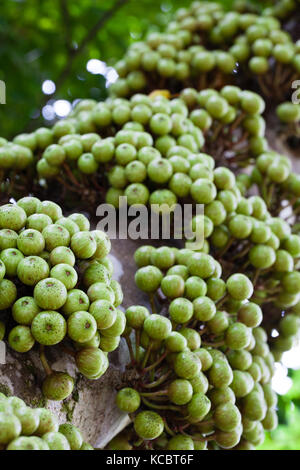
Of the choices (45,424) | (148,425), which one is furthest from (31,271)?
(148,425)

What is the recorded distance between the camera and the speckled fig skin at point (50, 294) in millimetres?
1404

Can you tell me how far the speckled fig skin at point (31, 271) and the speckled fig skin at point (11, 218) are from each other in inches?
6.3

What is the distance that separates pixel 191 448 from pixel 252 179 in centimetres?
134

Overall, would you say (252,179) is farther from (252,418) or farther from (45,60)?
(45,60)

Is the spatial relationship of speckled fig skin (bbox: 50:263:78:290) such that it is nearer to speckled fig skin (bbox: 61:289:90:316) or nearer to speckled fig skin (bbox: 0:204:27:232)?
speckled fig skin (bbox: 61:289:90:316)

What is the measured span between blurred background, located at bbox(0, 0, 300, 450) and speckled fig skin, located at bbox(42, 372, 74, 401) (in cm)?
282

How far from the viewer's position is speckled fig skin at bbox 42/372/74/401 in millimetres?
1416

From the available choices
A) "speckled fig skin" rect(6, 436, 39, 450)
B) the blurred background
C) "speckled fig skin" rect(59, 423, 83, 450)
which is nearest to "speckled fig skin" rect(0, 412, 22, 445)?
"speckled fig skin" rect(6, 436, 39, 450)

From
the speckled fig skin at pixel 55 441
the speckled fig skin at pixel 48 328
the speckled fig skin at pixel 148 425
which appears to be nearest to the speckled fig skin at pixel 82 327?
the speckled fig skin at pixel 48 328

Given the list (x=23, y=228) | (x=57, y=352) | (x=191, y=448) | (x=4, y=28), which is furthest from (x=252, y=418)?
(x=4, y=28)

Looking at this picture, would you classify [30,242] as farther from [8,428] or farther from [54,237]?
[8,428]

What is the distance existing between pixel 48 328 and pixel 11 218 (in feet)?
1.23

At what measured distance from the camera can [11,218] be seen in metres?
1.57
